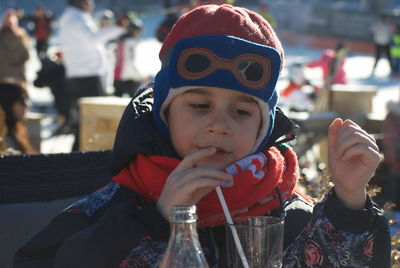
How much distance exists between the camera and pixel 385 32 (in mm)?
21516

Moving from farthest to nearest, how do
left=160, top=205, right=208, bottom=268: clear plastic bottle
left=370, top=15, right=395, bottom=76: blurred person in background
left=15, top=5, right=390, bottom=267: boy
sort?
1. left=370, top=15, right=395, bottom=76: blurred person in background
2. left=15, top=5, right=390, bottom=267: boy
3. left=160, top=205, right=208, bottom=268: clear plastic bottle

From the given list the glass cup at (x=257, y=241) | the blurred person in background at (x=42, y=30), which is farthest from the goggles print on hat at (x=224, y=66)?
the blurred person in background at (x=42, y=30)

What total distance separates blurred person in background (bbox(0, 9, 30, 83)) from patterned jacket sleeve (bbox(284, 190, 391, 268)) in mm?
10490

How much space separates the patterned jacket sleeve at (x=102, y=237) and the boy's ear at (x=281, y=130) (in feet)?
1.31

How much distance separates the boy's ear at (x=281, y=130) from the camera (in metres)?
2.30

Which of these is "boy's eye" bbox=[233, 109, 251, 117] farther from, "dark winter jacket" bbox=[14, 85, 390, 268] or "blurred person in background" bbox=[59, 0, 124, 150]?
"blurred person in background" bbox=[59, 0, 124, 150]

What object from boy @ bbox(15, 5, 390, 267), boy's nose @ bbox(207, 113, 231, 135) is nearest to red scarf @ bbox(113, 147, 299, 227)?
boy @ bbox(15, 5, 390, 267)

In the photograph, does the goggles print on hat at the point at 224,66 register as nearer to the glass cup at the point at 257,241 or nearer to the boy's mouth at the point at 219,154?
the boy's mouth at the point at 219,154

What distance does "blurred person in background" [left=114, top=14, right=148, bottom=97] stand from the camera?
36.1 feet

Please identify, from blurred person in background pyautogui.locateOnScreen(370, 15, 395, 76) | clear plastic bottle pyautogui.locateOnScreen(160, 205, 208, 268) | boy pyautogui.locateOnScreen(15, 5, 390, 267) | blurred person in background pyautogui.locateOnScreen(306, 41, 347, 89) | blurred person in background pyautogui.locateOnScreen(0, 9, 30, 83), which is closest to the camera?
clear plastic bottle pyautogui.locateOnScreen(160, 205, 208, 268)

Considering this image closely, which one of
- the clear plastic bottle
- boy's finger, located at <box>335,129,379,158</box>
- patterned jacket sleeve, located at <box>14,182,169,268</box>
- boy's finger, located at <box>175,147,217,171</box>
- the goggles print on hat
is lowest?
patterned jacket sleeve, located at <box>14,182,169,268</box>

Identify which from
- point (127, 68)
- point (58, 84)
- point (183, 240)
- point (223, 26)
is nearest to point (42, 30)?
point (58, 84)

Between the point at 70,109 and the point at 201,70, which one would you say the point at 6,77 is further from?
the point at 201,70

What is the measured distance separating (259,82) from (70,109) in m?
10.2
